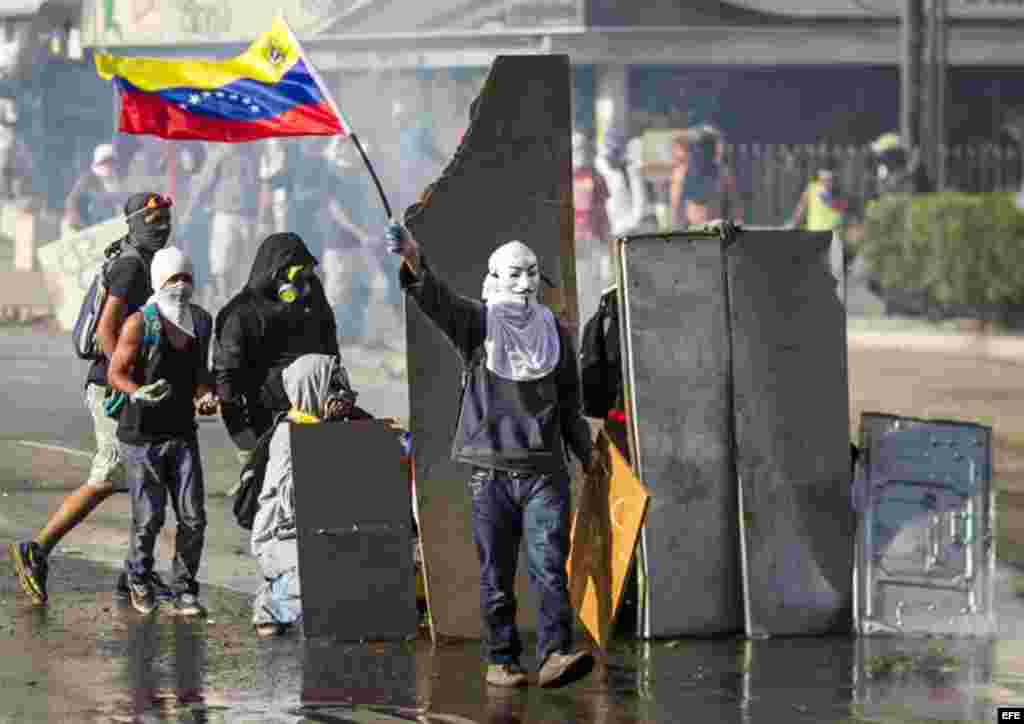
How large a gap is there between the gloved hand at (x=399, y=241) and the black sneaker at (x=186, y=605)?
215cm

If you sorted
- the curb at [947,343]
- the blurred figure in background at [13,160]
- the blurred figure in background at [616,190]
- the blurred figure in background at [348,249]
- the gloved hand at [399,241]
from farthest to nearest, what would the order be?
the blurred figure in background at [616,190], the blurred figure in background at [13,160], the curb at [947,343], the blurred figure in background at [348,249], the gloved hand at [399,241]

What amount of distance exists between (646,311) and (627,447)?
51cm

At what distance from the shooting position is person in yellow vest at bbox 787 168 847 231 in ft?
102

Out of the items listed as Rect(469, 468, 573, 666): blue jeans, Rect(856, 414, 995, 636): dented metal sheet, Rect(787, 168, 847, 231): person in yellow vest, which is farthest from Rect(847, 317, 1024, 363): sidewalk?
Rect(469, 468, 573, 666): blue jeans

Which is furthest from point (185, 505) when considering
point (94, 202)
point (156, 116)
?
point (94, 202)

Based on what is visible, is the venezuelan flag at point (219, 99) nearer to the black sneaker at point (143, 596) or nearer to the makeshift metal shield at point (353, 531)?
the makeshift metal shield at point (353, 531)

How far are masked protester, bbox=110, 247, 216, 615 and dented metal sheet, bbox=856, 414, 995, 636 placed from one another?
2.47m

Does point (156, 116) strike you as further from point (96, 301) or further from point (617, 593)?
point (617, 593)

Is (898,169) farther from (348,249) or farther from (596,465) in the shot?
(596,465)

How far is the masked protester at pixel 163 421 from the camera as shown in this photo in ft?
33.6

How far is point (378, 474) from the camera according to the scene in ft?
32.0

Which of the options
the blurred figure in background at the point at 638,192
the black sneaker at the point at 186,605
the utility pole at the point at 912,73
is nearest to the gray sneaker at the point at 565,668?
the black sneaker at the point at 186,605

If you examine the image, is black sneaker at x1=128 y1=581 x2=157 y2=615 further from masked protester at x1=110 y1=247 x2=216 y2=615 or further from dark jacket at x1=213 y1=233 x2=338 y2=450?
dark jacket at x1=213 y1=233 x2=338 y2=450

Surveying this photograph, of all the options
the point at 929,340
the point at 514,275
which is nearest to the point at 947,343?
the point at 929,340
